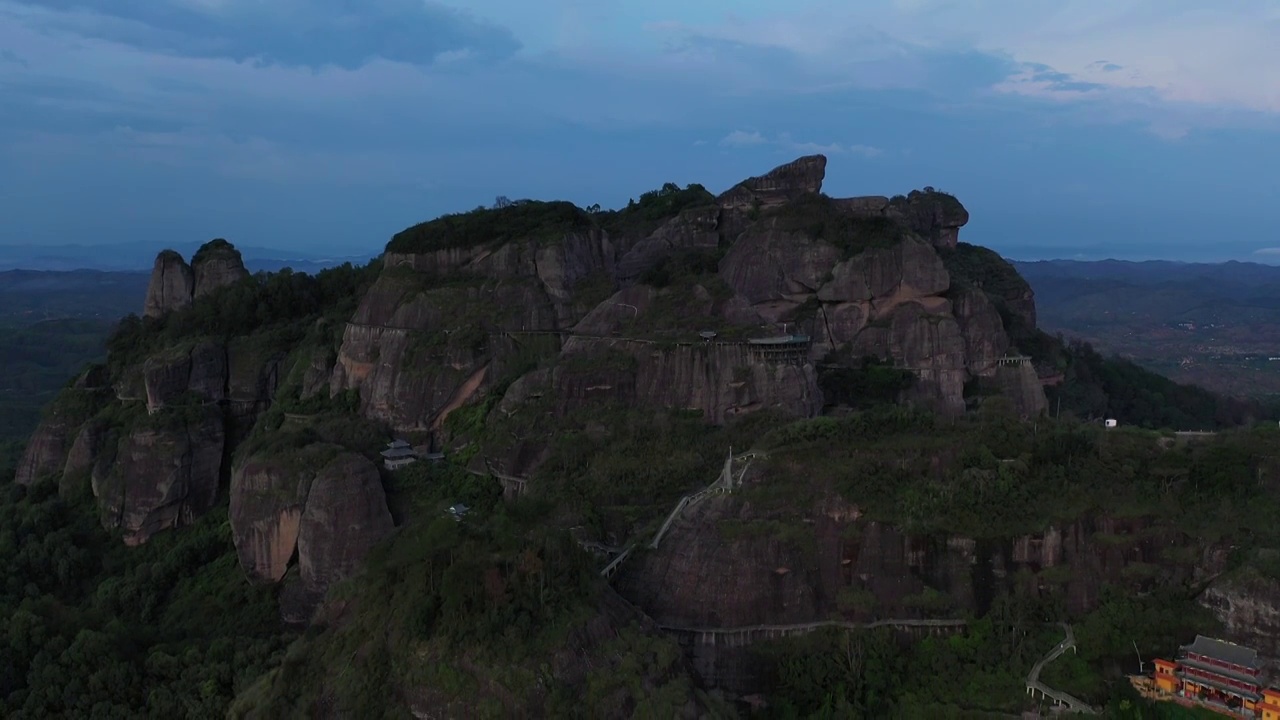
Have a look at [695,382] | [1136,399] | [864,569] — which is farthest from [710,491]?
[1136,399]

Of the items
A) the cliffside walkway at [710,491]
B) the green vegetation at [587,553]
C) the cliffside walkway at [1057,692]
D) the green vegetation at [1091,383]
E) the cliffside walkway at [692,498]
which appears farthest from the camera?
the green vegetation at [1091,383]

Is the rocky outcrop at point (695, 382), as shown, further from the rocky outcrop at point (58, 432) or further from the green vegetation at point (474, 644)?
the rocky outcrop at point (58, 432)

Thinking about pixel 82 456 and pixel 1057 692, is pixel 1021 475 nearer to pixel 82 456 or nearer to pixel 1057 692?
Result: pixel 1057 692

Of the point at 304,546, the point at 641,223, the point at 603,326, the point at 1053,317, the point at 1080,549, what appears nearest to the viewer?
the point at 1080,549

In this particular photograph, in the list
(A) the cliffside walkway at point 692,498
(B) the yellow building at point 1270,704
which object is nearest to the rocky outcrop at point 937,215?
(A) the cliffside walkway at point 692,498

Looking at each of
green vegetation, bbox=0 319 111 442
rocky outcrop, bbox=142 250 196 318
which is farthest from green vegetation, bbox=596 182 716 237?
green vegetation, bbox=0 319 111 442

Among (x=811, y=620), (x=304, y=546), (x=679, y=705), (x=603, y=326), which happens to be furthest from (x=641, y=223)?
(x=679, y=705)

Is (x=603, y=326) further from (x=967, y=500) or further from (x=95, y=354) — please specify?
(x=95, y=354)
